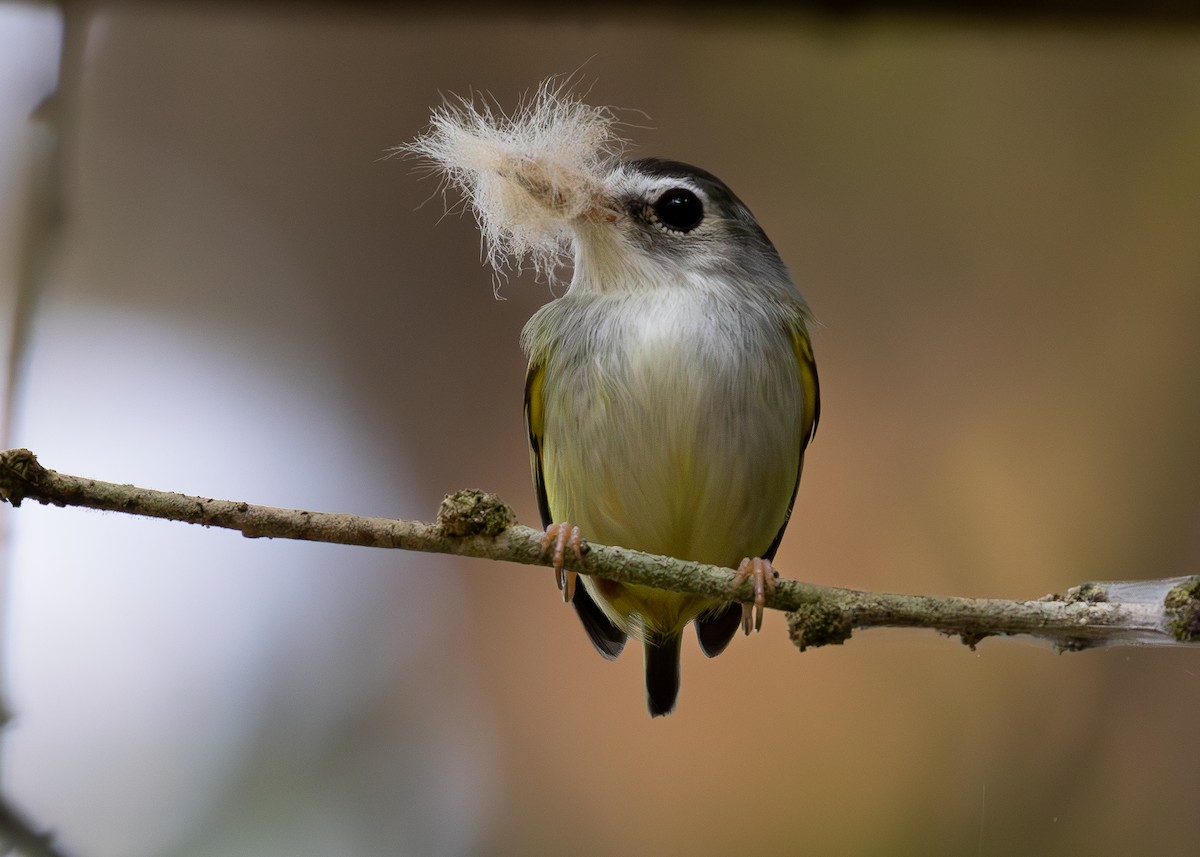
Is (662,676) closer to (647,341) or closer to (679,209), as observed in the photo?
(647,341)

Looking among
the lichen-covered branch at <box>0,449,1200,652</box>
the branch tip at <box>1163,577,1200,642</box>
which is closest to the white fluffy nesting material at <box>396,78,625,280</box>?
the lichen-covered branch at <box>0,449,1200,652</box>

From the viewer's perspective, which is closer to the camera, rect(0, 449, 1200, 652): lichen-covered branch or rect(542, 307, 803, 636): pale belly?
rect(0, 449, 1200, 652): lichen-covered branch

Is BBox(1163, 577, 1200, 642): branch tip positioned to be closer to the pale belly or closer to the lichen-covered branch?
the lichen-covered branch

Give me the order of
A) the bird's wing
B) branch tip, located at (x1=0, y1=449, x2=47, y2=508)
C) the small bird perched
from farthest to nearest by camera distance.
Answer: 1. the bird's wing
2. the small bird perched
3. branch tip, located at (x1=0, y1=449, x2=47, y2=508)

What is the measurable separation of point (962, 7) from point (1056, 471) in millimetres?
792

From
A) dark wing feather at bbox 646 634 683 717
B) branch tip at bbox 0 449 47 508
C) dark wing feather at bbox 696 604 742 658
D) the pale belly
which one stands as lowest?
dark wing feather at bbox 646 634 683 717

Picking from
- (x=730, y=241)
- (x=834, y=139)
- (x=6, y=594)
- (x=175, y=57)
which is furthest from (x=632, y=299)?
(x=175, y=57)

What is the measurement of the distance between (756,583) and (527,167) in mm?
388

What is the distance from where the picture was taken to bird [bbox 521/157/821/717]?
35.6 inches

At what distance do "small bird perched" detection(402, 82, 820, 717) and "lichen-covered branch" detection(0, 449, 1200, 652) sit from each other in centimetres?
13

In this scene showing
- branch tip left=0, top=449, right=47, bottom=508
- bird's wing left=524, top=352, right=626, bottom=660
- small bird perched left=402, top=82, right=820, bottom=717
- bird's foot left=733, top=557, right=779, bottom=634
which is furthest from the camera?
bird's wing left=524, top=352, right=626, bottom=660

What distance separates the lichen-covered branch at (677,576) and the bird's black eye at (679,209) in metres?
0.36

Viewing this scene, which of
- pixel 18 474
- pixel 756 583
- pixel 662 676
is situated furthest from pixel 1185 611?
pixel 18 474

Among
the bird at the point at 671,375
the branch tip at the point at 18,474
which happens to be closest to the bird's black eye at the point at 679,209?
the bird at the point at 671,375
